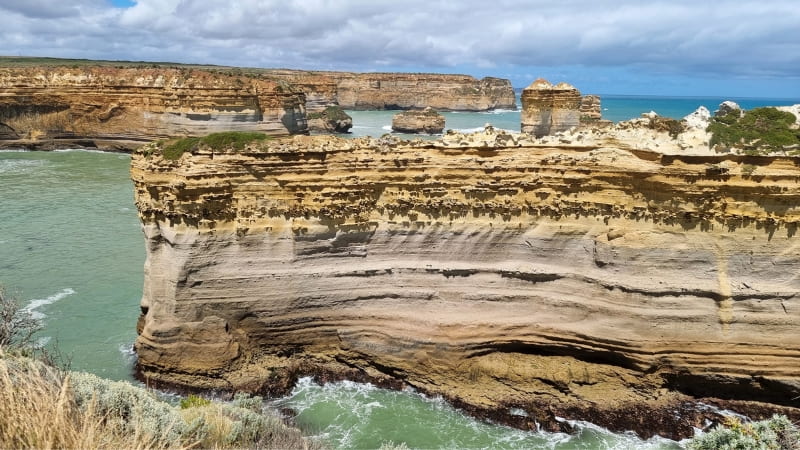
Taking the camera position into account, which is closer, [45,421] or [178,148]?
[45,421]

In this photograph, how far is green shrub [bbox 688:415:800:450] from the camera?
7.36 metres

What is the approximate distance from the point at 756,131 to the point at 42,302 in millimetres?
18944

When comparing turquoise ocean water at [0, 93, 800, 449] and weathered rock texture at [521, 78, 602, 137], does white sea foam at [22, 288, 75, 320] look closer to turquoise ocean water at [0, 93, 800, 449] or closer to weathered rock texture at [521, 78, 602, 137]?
turquoise ocean water at [0, 93, 800, 449]

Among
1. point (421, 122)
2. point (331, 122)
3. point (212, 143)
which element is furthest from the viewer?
point (421, 122)

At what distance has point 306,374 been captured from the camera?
11953 mm

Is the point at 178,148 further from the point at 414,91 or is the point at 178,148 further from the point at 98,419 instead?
the point at 414,91

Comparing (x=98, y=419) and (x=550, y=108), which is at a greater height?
(x=550, y=108)

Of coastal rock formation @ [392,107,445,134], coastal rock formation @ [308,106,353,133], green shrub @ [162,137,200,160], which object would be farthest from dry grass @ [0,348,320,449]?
coastal rock formation @ [392,107,445,134]

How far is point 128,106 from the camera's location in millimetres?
47938

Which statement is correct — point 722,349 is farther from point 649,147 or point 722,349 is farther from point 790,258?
point 649,147

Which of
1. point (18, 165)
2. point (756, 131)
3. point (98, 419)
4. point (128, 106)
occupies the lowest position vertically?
point (98, 419)

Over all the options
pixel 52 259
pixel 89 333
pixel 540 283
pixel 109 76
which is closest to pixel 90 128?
pixel 109 76

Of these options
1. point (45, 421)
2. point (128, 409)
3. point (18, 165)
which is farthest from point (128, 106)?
point (45, 421)

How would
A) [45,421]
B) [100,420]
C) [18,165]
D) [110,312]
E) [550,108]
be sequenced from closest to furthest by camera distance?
1. [45,421]
2. [100,420]
3. [110,312]
4. [550,108]
5. [18,165]
